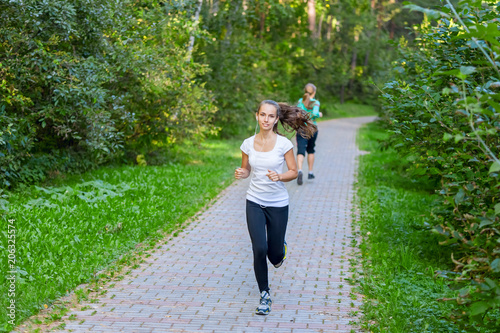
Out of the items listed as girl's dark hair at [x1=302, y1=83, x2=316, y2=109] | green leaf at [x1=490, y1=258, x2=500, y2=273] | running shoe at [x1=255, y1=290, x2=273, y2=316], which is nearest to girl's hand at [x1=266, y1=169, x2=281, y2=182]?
running shoe at [x1=255, y1=290, x2=273, y2=316]

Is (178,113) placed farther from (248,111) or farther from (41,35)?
(248,111)

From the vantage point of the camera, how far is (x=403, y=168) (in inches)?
551

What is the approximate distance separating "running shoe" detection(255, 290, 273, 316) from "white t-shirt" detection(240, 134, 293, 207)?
85 centimetres

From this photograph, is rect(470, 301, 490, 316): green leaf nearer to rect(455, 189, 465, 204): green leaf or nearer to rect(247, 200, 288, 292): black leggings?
rect(455, 189, 465, 204): green leaf

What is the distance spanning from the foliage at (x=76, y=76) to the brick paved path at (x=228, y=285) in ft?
9.24

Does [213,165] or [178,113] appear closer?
[178,113]

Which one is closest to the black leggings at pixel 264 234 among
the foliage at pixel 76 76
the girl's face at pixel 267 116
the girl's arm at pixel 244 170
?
the girl's arm at pixel 244 170

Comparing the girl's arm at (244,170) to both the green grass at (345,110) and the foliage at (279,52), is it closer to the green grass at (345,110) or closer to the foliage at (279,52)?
the foliage at (279,52)

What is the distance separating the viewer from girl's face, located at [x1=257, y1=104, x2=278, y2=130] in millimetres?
5637

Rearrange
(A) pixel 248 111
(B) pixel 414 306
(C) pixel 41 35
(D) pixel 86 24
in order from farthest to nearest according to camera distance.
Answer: (A) pixel 248 111 < (D) pixel 86 24 < (C) pixel 41 35 < (B) pixel 414 306

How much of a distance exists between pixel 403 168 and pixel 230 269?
27.0ft

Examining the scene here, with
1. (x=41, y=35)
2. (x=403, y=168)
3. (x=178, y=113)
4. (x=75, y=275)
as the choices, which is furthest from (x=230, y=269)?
(x=403, y=168)

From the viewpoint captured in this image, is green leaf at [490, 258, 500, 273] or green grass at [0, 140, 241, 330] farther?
green grass at [0, 140, 241, 330]

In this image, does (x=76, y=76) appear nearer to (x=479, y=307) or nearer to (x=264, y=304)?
(x=264, y=304)
